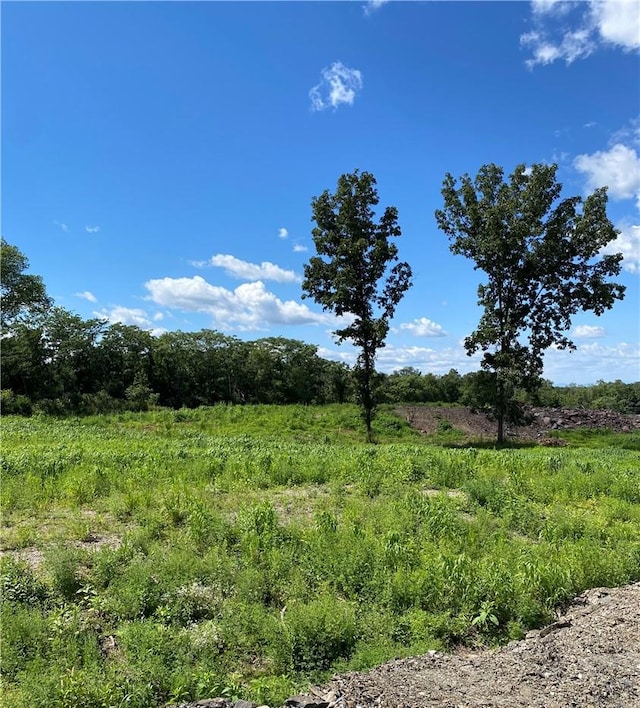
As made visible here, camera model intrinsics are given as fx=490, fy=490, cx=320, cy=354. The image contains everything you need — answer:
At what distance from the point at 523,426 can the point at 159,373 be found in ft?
131

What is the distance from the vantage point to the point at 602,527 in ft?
27.3

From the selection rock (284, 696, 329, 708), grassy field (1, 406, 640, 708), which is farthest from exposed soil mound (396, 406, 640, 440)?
rock (284, 696, 329, 708)

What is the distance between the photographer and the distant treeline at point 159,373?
40.6 meters

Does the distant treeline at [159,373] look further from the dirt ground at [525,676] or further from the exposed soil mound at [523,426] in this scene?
the dirt ground at [525,676]

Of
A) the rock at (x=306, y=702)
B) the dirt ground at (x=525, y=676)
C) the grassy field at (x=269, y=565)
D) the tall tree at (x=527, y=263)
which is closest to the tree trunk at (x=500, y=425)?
the tall tree at (x=527, y=263)

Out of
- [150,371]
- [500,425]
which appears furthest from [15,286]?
[500,425]

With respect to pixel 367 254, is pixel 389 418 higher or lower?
lower

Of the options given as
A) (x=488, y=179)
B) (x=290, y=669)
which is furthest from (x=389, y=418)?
(x=290, y=669)

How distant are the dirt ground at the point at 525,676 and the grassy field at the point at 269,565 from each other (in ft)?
1.11

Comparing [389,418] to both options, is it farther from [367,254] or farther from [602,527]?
[602,527]

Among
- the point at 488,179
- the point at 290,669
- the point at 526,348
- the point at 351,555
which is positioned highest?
the point at 488,179

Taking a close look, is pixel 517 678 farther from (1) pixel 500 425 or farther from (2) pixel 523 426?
(2) pixel 523 426

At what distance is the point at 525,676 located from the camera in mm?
4383

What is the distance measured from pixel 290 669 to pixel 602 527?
6.25 m
